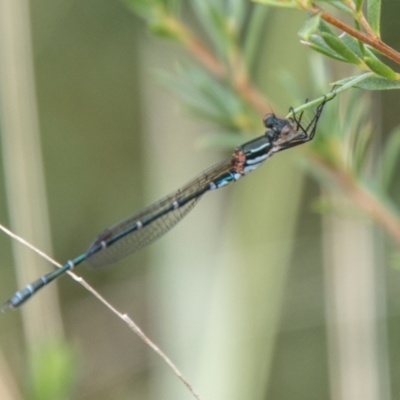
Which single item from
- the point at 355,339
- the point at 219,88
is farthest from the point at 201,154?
the point at 219,88

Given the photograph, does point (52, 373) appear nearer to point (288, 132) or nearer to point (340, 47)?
point (288, 132)

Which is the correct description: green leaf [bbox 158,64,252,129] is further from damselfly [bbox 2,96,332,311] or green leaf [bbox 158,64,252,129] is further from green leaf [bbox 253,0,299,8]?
green leaf [bbox 253,0,299,8]

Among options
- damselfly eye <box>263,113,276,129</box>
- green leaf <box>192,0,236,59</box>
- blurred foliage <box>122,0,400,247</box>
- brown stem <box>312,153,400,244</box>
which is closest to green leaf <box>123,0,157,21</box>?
blurred foliage <box>122,0,400,247</box>

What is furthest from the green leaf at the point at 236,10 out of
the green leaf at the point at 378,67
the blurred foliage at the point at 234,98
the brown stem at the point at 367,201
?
the green leaf at the point at 378,67

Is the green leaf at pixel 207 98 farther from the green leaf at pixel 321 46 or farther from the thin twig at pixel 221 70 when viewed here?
the green leaf at pixel 321 46

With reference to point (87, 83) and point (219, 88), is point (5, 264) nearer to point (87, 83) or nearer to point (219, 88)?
point (87, 83)
